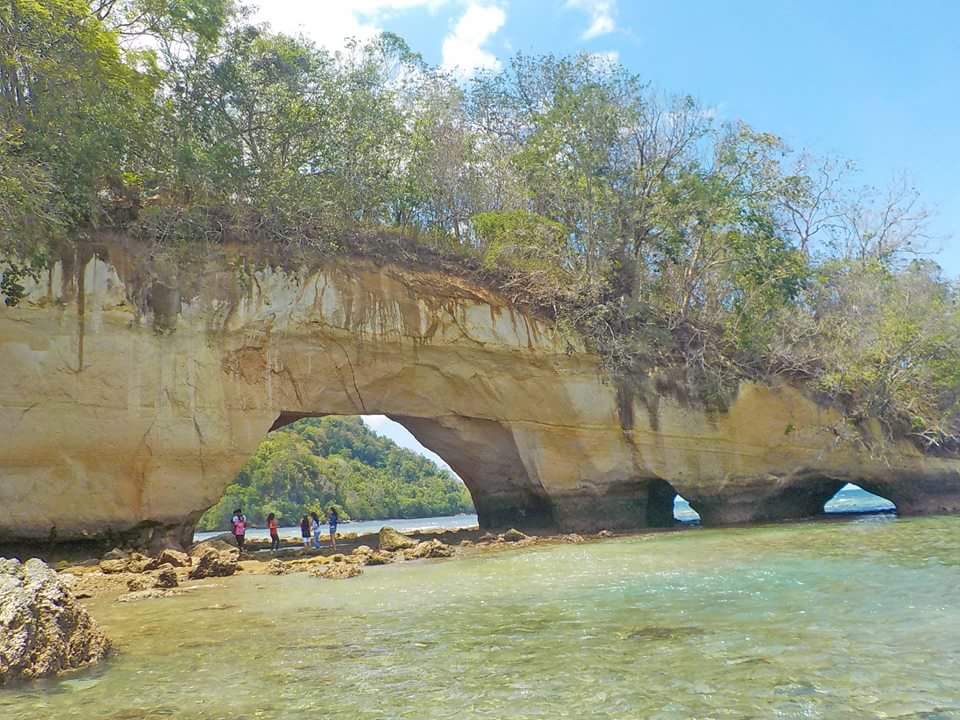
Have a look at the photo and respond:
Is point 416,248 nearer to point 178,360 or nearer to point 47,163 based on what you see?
point 178,360

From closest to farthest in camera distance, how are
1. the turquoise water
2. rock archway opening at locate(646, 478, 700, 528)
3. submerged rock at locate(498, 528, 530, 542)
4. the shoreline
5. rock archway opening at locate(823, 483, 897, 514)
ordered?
the shoreline, submerged rock at locate(498, 528, 530, 542), rock archway opening at locate(646, 478, 700, 528), rock archway opening at locate(823, 483, 897, 514), the turquoise water

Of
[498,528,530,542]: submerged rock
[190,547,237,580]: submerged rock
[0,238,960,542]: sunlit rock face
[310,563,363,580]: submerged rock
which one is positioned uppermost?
[0,238,960,542]: sunlit rock face

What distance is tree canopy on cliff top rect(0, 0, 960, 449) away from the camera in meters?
14.4

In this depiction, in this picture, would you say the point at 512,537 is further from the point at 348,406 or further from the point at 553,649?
the point at 553,649

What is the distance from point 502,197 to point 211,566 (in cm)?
1267

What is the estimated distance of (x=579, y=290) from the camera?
1953 centimetres

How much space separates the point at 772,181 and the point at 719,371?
5.88 metres

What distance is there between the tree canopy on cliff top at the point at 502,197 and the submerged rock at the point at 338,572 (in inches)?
283

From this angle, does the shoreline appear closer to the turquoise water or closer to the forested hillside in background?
the turquoise water

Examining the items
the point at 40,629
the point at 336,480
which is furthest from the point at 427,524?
the point at 40,629

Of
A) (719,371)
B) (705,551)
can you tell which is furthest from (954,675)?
(719,371)

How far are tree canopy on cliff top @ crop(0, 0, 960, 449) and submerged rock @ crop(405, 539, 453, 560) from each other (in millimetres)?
6739

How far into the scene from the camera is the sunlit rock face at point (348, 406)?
13703mm

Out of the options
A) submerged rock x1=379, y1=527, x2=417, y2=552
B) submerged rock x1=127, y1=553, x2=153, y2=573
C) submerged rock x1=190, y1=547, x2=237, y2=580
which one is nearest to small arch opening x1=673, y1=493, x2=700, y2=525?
submerged rock x1=379, y1=527, x2=417, y2=552
